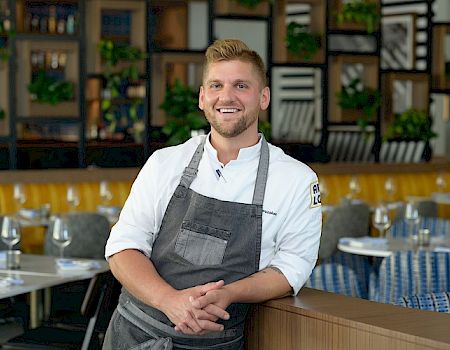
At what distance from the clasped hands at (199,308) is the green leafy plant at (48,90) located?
20.8 ft

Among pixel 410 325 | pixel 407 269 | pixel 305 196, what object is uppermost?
pixel 305 196

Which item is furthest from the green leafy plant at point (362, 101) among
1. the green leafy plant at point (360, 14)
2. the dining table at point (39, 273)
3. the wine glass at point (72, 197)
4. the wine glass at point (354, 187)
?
the dining table at point (39, 273)

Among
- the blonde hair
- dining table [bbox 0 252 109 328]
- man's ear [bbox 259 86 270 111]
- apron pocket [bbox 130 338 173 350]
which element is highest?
the blonde hair

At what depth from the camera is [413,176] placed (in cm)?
1062

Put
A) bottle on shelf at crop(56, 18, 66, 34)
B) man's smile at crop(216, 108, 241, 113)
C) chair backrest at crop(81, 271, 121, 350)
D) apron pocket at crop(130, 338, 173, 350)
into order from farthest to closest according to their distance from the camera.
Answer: bottle on shelf at crop(56, 18, 66, 34) → chair backrest at crop(81, 271, 121, 350) → man's smile at crop(216, 108, 241, 113) → apron pocket at crop(130, 338, 173, 350)

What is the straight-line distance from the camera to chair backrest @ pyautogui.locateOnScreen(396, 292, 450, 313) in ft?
10.6

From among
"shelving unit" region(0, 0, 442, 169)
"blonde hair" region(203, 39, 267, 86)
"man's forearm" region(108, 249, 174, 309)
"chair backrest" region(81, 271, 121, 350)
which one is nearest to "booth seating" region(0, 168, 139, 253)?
"shelving unit" region(0, 0, 442, 169)

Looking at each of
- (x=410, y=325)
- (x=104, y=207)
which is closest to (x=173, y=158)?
(x=410, y=325)

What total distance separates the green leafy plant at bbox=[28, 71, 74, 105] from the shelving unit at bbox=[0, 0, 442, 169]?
8cm

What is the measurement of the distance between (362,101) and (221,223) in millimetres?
7824

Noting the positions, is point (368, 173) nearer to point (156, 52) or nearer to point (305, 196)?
point (156, 52)

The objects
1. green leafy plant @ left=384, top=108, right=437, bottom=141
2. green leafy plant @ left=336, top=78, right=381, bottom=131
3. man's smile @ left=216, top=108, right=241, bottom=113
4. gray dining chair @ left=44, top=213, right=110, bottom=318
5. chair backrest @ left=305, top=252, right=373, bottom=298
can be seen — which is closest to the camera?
man's smile @ left=216, top=108, right=241, bottom=113

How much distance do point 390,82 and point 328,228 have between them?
140 inches

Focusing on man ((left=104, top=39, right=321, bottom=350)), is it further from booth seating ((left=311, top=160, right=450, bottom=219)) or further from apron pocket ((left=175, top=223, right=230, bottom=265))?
booth seating ((left=311, top=160, right=450, bottom=219))
